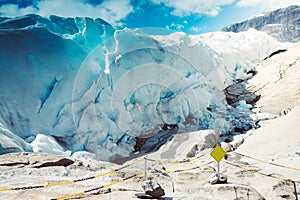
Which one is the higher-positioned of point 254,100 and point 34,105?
point 34,105

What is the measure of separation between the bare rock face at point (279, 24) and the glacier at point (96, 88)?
30085mm

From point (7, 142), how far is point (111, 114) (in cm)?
442

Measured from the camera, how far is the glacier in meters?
8.44

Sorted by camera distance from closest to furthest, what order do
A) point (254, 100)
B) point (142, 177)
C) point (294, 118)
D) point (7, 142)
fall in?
1. point (142, 177)
2. point (7, 142)
3. point (294, 118)
4. point (254, 100)

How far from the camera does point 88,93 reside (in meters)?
9.74

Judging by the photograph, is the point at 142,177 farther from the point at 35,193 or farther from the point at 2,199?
the point at 2,199

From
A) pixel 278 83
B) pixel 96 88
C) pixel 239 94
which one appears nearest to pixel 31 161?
pixel 96 88

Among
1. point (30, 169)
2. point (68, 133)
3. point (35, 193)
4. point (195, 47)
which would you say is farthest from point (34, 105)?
point (195, 47)

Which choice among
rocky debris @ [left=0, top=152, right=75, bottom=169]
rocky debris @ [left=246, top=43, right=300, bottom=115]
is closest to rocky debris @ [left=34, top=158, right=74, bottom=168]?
rocky debris @ [left=0, top=152, right=75, bottom=169]

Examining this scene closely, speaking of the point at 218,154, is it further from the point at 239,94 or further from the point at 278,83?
the point at 239,94

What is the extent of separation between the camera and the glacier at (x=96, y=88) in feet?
27.7

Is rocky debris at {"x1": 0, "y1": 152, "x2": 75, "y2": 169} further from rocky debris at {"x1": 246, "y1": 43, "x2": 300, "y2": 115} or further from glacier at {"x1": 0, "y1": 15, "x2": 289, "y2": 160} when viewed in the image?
rocky debris at {"x1": 246, "y1": 43, "x2": 300, "y2": 115}

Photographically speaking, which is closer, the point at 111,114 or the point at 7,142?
the point at 7,142

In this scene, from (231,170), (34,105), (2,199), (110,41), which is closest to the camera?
(2,199)
